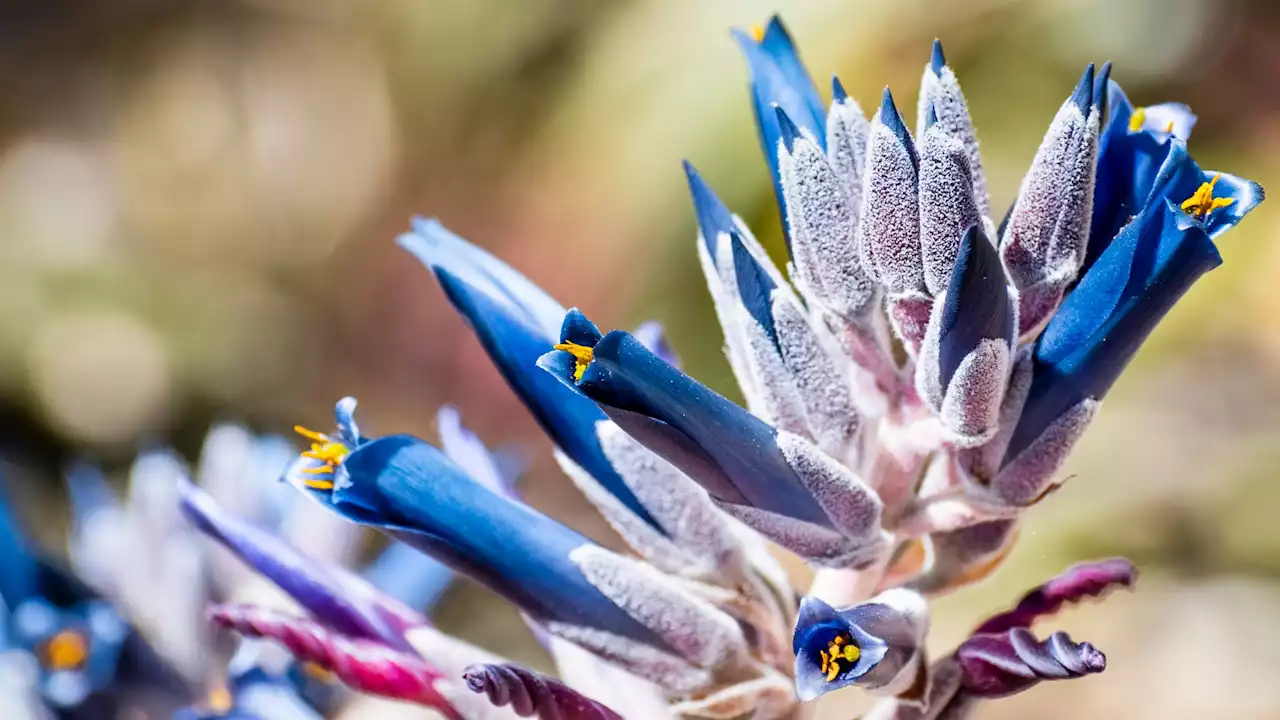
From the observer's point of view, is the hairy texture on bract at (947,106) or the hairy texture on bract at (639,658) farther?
the hairy texture on bract at (639,658)

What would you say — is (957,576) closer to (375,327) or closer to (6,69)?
(375,327)

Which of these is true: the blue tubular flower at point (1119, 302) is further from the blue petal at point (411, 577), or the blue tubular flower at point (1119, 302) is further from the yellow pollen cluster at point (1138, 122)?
the blue petal at point (411, 577)

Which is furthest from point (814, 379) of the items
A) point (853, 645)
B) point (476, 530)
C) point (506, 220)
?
point (506, 220)

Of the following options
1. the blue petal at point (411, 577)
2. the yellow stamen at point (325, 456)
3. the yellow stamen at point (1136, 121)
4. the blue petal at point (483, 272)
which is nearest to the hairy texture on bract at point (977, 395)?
the yellow stamen at point (1136, 121)

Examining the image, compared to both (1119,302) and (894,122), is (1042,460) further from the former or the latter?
(894,122)

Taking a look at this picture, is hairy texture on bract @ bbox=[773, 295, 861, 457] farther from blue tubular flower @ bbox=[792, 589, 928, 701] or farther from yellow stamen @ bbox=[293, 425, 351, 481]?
yellow stamen @ bbox=[293, 425, 351, 481]

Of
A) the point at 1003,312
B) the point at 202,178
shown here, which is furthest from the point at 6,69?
the point at 1003,312
